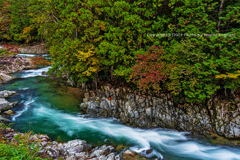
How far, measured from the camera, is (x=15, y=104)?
35.9 ft

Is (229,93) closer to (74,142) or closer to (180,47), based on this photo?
(180,47)

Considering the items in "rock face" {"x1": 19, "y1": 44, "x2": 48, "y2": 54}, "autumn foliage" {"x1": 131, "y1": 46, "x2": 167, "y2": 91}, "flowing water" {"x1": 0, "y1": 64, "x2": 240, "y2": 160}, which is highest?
"rock face" {"x1": 19, "y1": 44, "x2": 48, "y2": 54}

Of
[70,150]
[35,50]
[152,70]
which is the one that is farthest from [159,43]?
[35,50]

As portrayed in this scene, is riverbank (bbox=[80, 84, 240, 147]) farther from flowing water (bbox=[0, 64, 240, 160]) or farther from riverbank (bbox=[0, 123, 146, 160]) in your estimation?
riverbank (bbox=[0, 123, 146, 160])

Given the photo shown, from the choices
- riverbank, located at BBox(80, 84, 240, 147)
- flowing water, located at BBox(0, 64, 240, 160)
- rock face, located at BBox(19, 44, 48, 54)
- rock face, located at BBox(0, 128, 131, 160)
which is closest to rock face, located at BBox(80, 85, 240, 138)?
riverbank, located at BBox(80, 84, 240, 147)

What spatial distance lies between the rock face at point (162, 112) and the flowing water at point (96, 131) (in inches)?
23.5

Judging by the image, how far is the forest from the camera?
293 inches

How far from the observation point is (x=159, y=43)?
32.8 ft

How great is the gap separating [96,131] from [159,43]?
750 cm

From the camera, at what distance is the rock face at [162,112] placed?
26.2 feet

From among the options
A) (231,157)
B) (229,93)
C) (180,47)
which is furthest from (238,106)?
(180,47)

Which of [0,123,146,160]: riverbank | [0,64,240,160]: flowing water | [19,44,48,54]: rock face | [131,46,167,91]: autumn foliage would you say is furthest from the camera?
[19,44,48,54]: rock face

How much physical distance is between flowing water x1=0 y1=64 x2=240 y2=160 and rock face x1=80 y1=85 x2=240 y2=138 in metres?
0.60

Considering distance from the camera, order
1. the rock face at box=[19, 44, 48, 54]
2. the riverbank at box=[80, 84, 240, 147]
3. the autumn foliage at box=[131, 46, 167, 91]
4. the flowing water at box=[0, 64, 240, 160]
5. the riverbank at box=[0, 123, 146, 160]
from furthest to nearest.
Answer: the rock face at box=[19, 44, 48, 54], the autumn foliage at box=[131, 46, 167, 91], the riverbank at box=[80, 84, 240, 147], the flowing water at box=[0, 64, 240, 160], the riverbank at box=[0, 123, 146, 160]
